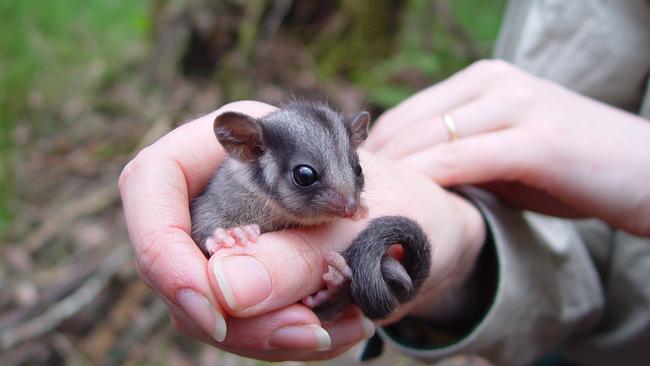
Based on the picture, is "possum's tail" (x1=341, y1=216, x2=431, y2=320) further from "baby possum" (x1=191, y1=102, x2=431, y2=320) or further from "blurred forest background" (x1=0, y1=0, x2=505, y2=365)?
"blurred forest background" (x1=0, y1=0, x2=505, y2=365)

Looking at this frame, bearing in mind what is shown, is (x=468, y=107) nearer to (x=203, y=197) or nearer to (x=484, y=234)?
(x=484, y=234)

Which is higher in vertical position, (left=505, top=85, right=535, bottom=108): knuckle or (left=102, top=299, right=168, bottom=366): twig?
(left=505, top=85, right=535, bottom=108): knuckle

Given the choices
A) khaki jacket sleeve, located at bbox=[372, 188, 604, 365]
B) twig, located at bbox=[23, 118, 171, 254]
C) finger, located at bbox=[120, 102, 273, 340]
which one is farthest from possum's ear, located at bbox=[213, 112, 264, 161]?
twig, located at bbox=[23, 118, 171, 254]

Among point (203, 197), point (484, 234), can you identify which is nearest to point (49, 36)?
point (203, 197)

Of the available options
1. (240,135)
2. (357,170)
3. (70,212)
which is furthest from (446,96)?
(70,212)

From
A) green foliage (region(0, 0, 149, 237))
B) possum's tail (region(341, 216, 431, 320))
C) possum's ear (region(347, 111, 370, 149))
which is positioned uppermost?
possum's ear (region(347, 111, 370, 149))

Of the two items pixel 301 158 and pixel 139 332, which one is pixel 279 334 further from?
pixel 139 332
